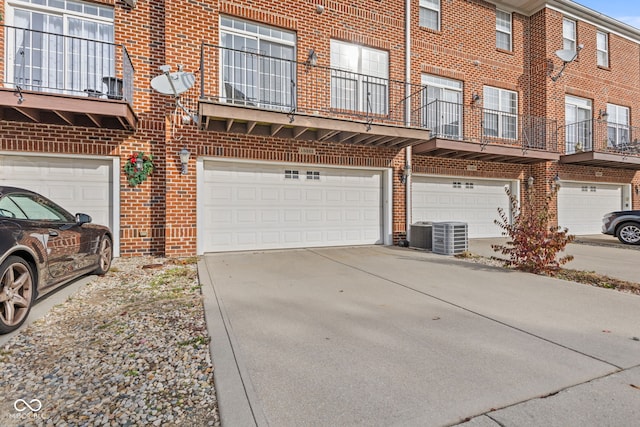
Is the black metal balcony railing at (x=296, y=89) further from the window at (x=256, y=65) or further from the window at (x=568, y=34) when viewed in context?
the window at (x=568, y=34)

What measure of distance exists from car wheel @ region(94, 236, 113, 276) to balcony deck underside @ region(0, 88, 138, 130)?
230 cm

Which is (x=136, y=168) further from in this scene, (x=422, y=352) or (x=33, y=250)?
(x=422, y=352)

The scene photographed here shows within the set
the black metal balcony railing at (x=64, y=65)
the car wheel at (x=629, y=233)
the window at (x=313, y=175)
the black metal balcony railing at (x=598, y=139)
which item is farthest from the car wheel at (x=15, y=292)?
the black metal balcony railing at (x=598, y=139)

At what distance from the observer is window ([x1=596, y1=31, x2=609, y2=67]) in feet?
42.3

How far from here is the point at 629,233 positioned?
31.7 ft

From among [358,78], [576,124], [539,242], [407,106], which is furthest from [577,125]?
[539,242]

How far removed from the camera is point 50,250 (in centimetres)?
363

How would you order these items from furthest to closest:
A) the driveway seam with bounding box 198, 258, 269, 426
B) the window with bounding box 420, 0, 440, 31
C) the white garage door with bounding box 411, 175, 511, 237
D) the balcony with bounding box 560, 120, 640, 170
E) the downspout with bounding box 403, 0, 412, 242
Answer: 1. the balcony with bounding box 560, 120, 640, 170
2. the window with bounding box 420, 0, 440, 31
3. the white garage door with bounding box 411, 175, 511, 237
4. the downspout with bounding box 403, 0, 412, 242
5. the driveway seam with bounding box 198, 258, 269, 426

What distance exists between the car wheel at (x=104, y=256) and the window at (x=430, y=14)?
34.1ft

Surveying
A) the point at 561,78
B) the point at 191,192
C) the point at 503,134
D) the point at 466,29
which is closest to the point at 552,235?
the point at 503,134

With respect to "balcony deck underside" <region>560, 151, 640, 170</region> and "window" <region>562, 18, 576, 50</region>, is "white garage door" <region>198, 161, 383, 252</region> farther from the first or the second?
"window" <region>562, 18, 576, 50</region>

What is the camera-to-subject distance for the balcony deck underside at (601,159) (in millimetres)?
11008

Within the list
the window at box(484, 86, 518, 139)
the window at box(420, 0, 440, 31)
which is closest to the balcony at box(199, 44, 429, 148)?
the window at box(420, 0, 440, 31)

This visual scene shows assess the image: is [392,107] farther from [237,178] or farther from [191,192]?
[191,192]
